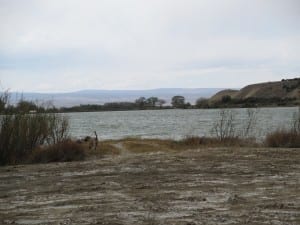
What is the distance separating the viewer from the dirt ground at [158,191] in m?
7.87

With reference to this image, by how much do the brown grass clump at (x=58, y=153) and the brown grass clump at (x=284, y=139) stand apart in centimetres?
732

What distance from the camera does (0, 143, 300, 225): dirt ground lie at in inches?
310

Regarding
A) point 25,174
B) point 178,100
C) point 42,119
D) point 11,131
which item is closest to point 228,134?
point 42,119

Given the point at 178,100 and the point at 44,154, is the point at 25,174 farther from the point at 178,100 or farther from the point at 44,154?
the point at 178,100

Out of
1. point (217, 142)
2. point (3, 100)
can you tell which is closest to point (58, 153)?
point (3, 100)

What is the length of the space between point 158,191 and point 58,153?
8699 millimetres

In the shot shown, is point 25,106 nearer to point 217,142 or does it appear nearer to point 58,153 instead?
point 58,153

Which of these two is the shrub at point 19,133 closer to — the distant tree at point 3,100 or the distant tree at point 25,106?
the distant tree at point 3,100

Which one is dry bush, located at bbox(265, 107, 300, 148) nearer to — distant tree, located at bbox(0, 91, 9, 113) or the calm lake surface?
the calm lake surface

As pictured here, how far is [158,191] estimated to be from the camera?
1010 cm

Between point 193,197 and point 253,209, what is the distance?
1.39 metres

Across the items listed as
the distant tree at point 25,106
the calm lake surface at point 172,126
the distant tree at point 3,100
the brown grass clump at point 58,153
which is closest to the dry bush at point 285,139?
the calm lake surface at point 172,126

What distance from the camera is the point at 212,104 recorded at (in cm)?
10988

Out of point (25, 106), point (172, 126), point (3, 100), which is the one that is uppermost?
point (3, 100)
